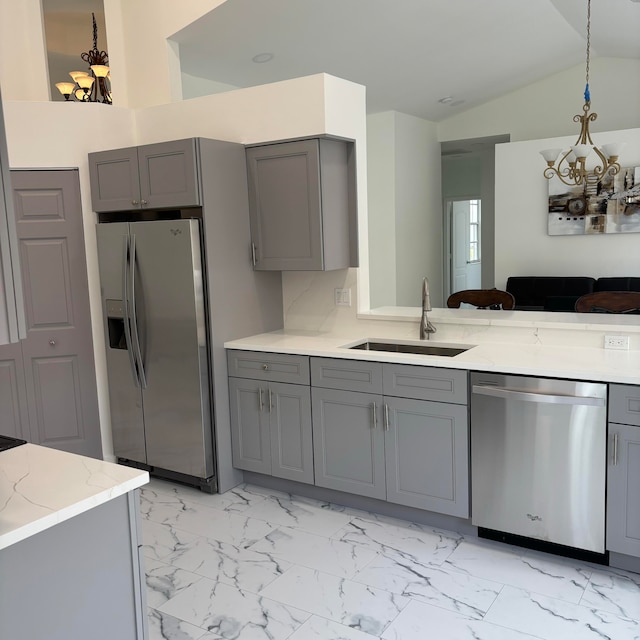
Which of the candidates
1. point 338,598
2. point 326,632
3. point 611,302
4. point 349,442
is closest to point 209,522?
point 349,442

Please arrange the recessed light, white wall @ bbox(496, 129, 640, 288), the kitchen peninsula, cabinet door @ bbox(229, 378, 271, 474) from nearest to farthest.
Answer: the kitchen peninsula → cabinet door @ bbox(229, 378, 271, 474) → the recessed light → white wall @ bbox(496, 129, 640, 288)

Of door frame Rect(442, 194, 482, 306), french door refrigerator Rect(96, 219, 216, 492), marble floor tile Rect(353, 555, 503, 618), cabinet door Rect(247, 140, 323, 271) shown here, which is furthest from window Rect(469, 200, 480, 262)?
marble floor tile Rect(353, 555, 503, 618)

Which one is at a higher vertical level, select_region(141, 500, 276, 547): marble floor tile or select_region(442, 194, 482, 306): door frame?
select_region(442, 194, 482, 306): door frame

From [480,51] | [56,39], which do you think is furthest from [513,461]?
[56,39]

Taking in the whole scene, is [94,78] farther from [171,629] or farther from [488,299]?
[171,629]

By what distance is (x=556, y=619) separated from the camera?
2494mm

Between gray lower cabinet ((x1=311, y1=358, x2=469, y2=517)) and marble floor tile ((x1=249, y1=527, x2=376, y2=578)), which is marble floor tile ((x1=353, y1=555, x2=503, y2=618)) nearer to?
marble floor tile ((x1=249, y1=527, x2=376, y2=578))

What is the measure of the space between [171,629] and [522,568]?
1525 millimetres

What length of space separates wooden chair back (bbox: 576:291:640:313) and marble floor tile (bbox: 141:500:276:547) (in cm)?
228

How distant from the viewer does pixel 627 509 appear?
8.89 ft

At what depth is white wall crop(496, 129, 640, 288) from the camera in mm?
7098

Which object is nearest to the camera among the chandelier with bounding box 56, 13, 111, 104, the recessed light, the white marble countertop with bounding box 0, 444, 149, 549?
the white marble countertop with bounding box 0, 444, 149, 549

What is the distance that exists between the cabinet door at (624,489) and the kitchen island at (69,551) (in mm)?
1939

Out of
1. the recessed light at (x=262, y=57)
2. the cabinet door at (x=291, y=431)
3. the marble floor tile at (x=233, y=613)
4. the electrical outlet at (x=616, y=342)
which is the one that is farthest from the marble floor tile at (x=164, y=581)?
the recessed light at (x=262, y=57)
